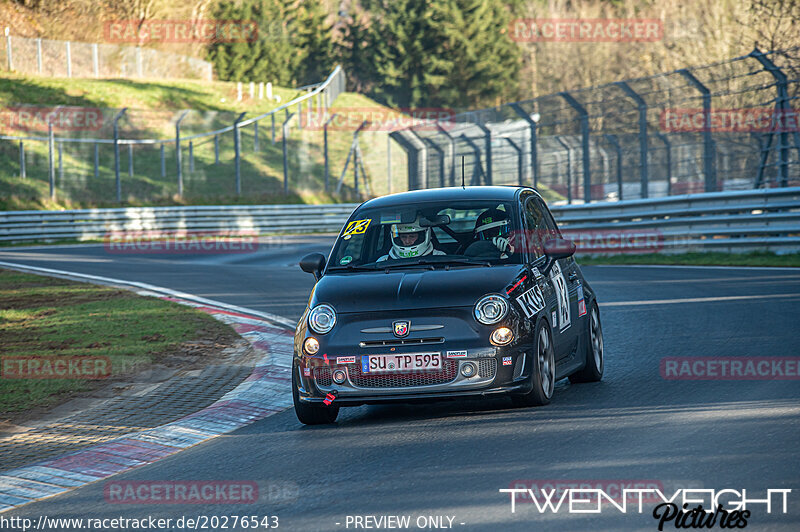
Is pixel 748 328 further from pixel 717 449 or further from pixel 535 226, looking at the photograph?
pixel 717 449

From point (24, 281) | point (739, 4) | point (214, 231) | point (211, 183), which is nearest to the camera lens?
point (24, 281)

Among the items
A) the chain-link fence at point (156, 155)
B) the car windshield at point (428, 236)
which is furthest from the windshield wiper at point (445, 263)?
the chain-link fence at point (156, 155)

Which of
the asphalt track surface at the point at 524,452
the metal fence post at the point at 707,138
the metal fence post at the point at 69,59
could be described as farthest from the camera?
the metal fence post at the point at 69,59

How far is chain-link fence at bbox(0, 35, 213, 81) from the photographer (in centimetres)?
5009

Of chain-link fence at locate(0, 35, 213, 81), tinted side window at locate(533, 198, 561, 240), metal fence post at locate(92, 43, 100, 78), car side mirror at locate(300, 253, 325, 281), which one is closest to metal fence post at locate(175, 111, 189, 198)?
chain-link fence at locate(0, 35, 213, 81)

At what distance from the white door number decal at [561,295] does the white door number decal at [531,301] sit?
1.38 ft

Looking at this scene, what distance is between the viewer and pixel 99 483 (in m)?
6.46

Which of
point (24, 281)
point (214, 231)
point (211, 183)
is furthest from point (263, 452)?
point (211, 183)

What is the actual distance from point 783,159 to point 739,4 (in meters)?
25.5

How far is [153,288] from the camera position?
17578mm

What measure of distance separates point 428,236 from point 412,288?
3.18 feet

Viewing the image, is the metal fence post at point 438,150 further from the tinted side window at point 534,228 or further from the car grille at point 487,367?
the car grille at point 487,367

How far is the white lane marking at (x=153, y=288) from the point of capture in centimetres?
1378

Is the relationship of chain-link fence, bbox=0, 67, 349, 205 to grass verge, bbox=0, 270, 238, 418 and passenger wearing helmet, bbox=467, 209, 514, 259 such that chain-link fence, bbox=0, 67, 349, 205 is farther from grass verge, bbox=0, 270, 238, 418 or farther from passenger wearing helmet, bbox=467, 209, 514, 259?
passenger wearing helmet, bbox=467, 209, 514, 259
